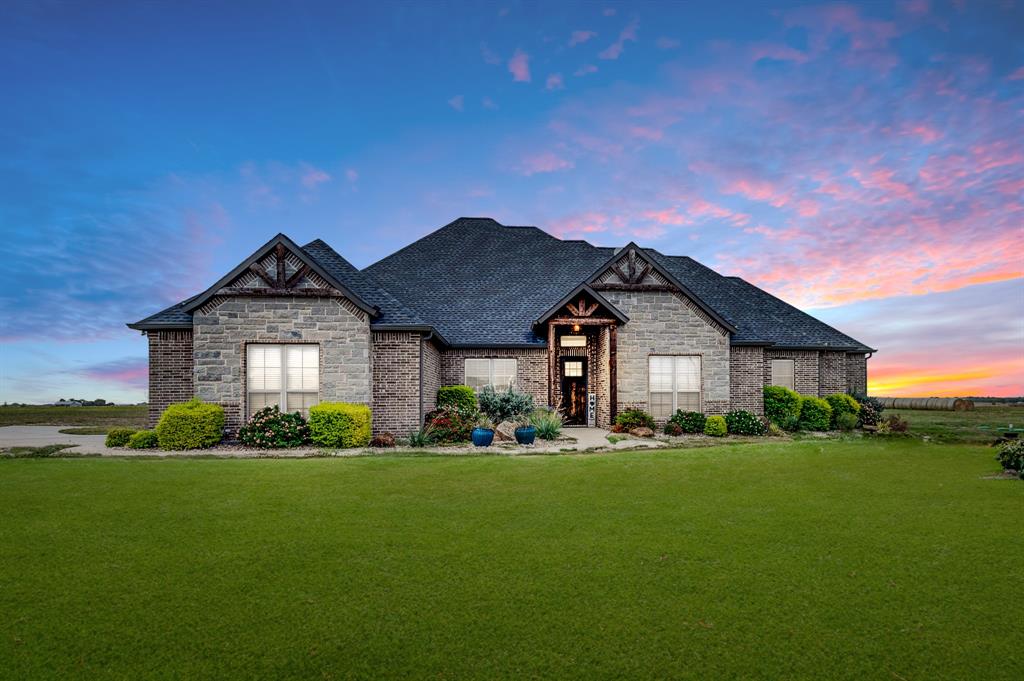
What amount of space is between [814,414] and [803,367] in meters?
2.96

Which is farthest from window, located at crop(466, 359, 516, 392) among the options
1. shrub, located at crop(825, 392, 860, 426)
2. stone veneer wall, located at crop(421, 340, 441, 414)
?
shrub, located at crop(825, 392, 860, 426)

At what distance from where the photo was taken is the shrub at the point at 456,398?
1903 cm

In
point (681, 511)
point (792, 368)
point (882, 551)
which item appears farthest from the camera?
point (792, 368)

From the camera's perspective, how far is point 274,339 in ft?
53.6

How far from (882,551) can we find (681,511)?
2410mm

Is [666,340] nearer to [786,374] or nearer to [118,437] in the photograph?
[786,374]

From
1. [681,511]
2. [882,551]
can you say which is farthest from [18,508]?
[882,551]

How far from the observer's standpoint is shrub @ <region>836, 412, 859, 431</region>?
2123 centimetres

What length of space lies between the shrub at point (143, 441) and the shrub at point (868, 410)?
25836 millimetres

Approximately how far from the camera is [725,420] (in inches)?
773

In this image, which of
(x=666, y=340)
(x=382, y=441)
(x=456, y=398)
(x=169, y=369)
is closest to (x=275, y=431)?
(x=382, y=441)

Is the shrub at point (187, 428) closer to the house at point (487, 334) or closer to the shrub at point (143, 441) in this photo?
the shrub at point (143, 441)

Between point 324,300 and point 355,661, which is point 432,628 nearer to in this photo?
point 355,661

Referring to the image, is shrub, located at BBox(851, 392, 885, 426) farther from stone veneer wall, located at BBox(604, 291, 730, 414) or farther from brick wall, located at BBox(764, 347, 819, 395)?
stone veneer wall, located at BBox(604, 291, 730, 414)
